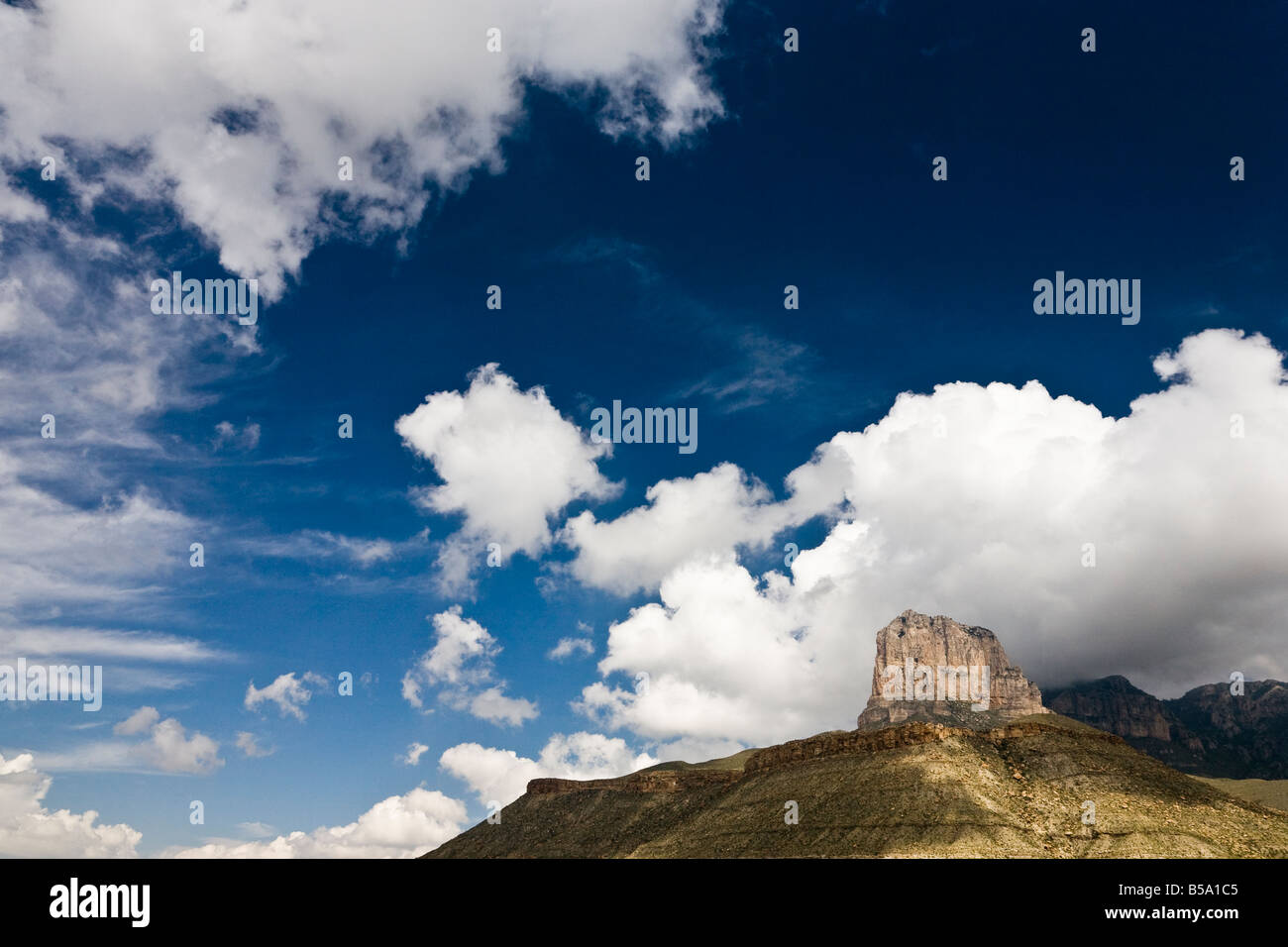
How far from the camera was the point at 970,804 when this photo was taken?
110 metres
